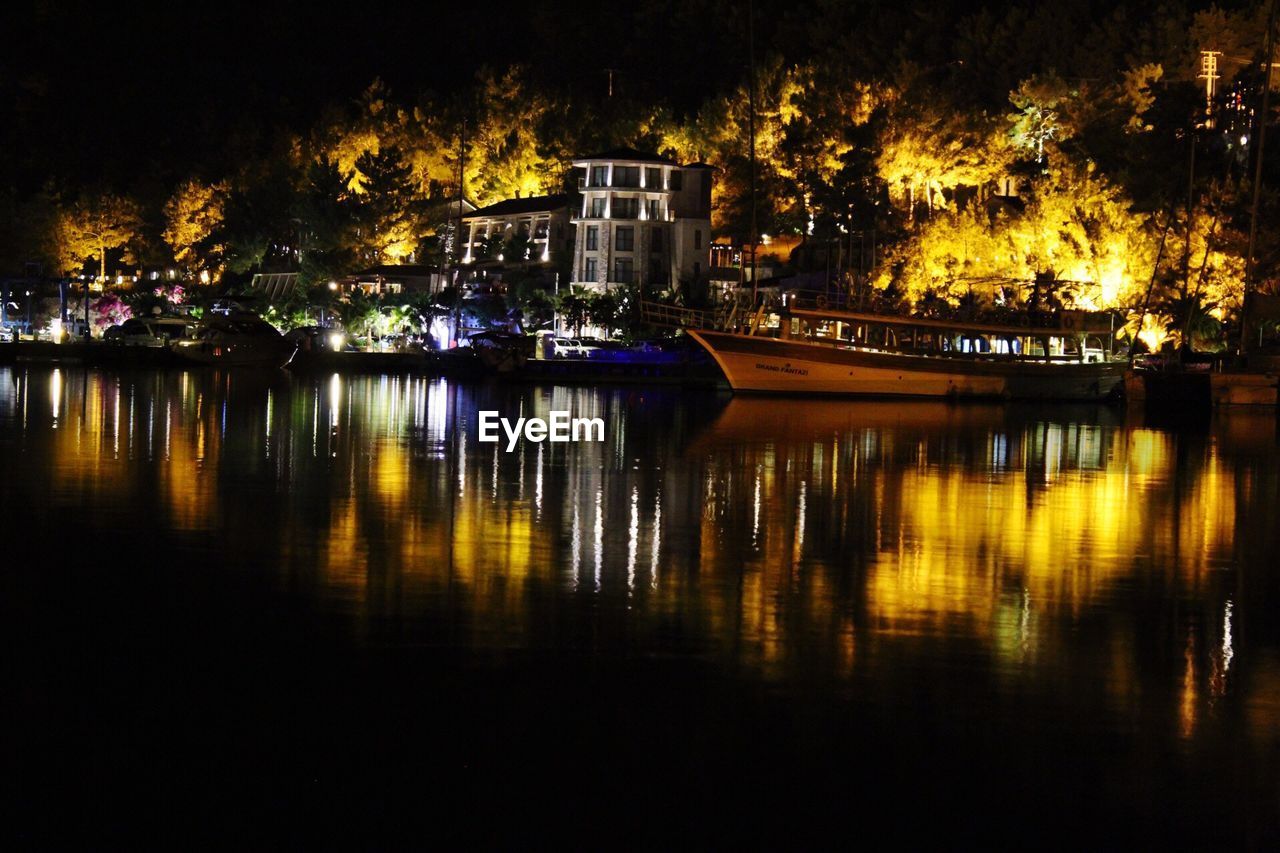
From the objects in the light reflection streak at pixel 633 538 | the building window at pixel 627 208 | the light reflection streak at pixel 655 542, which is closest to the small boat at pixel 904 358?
the building window at pixel 627 208

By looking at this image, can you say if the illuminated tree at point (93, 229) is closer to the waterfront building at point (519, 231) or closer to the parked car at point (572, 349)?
the waterfront building at point (519, 231)

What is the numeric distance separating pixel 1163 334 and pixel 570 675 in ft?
175

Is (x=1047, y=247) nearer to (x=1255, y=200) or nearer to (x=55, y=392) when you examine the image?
(x=1255, y=200)

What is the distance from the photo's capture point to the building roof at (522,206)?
86.9 meters

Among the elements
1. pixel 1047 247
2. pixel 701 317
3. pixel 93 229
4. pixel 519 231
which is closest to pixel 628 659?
pixel 701 317

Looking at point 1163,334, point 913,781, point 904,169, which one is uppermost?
point 904,169

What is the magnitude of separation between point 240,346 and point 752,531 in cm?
5763

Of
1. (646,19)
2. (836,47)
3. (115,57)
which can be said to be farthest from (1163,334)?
(115,57)

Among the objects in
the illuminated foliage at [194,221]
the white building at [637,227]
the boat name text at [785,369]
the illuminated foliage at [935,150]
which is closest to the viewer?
the boat name text at [785,369]

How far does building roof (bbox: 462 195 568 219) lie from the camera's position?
285ft

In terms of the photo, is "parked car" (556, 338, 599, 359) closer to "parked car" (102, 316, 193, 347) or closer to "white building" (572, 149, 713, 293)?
"white building" (572, 149, 713, 293)

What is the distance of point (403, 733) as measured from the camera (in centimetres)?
965

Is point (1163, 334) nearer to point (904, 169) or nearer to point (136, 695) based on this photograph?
point (904, 169)

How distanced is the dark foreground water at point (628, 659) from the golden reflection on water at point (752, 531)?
0.08 m
